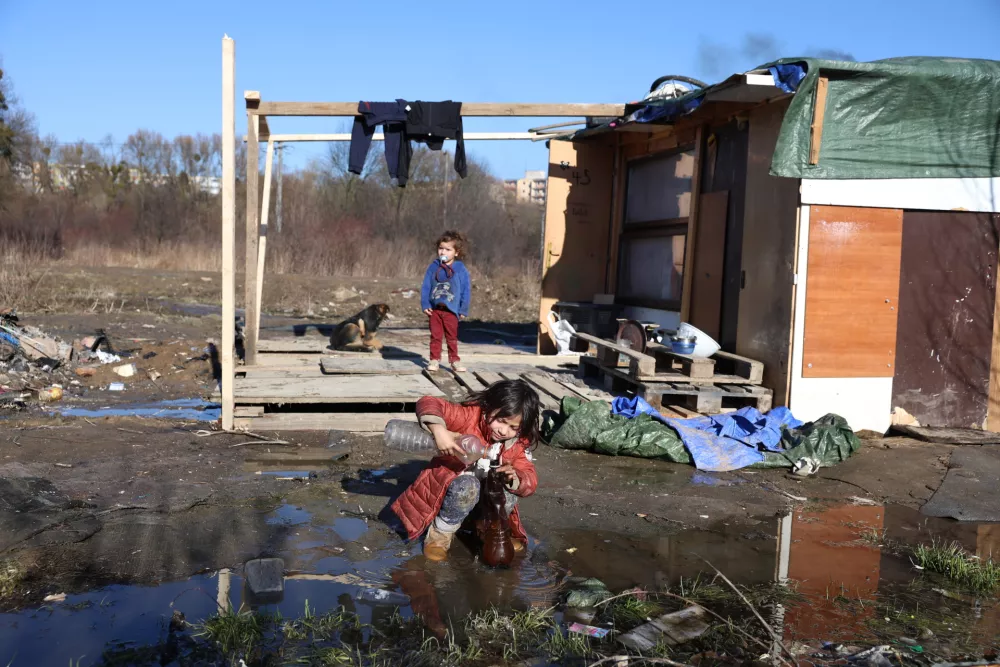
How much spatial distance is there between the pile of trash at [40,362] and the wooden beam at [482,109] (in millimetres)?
3907

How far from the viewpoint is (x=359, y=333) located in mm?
12438

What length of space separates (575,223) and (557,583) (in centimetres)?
908

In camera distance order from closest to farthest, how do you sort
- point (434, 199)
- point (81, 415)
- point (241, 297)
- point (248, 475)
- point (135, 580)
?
point (135, 580), point (248, 475), point (81, 415), point (241, 297), point (434, 199)

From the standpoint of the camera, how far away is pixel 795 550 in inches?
200

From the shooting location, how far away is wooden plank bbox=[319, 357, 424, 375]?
9836 mm

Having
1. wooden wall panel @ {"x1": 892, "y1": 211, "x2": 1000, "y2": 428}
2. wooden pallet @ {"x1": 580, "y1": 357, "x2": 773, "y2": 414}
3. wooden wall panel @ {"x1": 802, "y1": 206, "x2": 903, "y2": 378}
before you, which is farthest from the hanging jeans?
wooden wall panel @ {"x1": 892, "y1": 211, "x2": 1000, "y2": 428}

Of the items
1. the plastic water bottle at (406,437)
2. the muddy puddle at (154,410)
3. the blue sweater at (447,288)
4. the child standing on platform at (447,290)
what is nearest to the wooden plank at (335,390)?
the muddy puddle at (154,410)

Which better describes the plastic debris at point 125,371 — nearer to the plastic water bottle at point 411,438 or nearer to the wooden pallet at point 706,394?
the wooden pallet at point 706,394

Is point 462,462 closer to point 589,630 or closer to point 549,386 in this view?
point 589,630

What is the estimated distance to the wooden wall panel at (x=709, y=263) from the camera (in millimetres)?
9680

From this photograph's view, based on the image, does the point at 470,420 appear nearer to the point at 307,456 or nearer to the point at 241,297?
the point at 307,456

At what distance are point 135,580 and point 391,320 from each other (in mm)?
14988

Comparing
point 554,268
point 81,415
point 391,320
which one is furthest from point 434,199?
point 81,415

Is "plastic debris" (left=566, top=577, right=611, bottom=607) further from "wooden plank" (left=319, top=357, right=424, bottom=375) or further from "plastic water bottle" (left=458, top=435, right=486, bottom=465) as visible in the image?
"wooden plank" (left=319, top=357, right=424, bottom=375)
